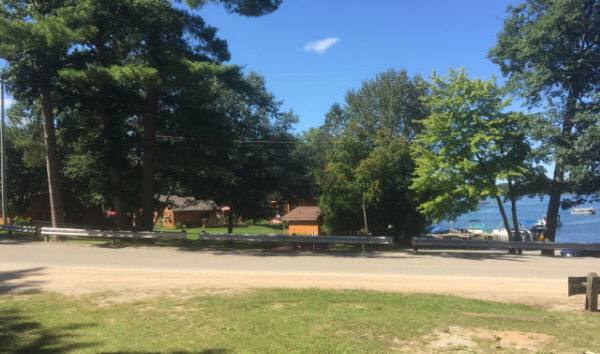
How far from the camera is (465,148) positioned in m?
19.5

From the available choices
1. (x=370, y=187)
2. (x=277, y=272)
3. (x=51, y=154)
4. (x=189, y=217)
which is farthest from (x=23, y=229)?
(x=189, y=217)

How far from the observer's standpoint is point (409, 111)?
48.2 meters

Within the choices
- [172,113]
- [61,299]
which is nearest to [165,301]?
[61,299]

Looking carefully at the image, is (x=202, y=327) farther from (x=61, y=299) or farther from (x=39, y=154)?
(x=39, y=154)

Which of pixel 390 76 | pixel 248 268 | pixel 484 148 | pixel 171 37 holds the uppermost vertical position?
pixel 390 76

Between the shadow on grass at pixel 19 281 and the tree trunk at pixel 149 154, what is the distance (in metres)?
8.46

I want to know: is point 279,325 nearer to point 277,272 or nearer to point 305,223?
point 277,272

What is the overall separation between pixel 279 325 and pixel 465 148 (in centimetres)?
1548

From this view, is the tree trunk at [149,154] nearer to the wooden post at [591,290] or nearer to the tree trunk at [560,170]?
the wooden post at [591,290]

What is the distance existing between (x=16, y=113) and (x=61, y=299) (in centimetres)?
3432

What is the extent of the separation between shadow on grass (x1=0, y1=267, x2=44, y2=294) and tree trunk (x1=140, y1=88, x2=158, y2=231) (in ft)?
27.8

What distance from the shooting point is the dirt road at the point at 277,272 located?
9.89 m

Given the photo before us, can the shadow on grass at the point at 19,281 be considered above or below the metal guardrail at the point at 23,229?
below

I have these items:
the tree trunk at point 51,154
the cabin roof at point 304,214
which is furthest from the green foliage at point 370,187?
the tree trunk at point 51,154
